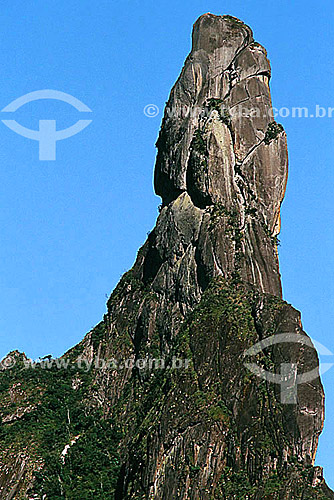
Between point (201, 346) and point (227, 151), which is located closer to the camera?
point (201, 346)

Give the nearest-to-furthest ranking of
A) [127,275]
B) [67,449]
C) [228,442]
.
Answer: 1. [228,442]
2. [67,449]
3. [127,275]

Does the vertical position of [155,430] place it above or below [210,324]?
below

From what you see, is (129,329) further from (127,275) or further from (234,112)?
(234,112)

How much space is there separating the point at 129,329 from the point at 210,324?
32.8ft

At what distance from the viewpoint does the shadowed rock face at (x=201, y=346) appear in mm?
90375

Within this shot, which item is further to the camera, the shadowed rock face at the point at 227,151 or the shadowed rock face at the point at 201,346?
the shadowed rock face at the point at 227,151

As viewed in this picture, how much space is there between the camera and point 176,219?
337ft

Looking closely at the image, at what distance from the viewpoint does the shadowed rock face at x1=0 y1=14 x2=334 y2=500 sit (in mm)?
90375

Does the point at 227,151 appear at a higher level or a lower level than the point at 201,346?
higher

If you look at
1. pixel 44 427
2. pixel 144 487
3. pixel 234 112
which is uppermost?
pixel 234 112

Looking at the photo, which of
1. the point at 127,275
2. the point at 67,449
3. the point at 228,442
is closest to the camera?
the point at 228,442

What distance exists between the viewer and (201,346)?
95375 millimetres

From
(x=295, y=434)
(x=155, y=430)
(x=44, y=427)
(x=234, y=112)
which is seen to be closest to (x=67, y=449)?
(x=44, y=427)

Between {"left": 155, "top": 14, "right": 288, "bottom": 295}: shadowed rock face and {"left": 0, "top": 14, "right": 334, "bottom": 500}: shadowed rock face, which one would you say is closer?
{"left": 0, "top": 14, "right": 334, "bottom": 500}: shadowed rock face
